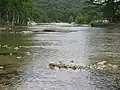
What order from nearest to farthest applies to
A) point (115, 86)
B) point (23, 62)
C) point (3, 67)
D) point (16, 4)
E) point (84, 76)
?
point (115, 86) < point (84, 76) < point (3, 67) < point (23, 62) < point (16, 4)

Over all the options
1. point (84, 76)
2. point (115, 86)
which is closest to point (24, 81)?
point (84, 76)

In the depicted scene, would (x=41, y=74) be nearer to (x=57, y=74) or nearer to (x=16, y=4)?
(x=57, y=74)

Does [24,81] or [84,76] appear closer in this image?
[24,81]

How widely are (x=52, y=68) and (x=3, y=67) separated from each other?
119 inches

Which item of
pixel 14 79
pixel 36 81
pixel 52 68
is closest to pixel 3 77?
pixel 14 79

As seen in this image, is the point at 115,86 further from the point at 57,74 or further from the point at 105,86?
the point at 57,74

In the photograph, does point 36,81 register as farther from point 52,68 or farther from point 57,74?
point 52,68

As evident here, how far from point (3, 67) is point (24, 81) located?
13.8ft

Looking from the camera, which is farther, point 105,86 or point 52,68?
point 52,68

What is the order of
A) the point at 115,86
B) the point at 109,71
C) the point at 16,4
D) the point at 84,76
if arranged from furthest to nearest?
the point at 16,4 → the point at 109,71 → the point at 84,76 → the point at 115,86

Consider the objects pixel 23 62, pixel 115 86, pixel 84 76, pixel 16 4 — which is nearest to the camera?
pixel 115 86

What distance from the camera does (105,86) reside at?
14656mm

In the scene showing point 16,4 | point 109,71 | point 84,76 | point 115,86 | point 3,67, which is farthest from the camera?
point 16,4

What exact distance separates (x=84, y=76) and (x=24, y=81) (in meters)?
3.28
